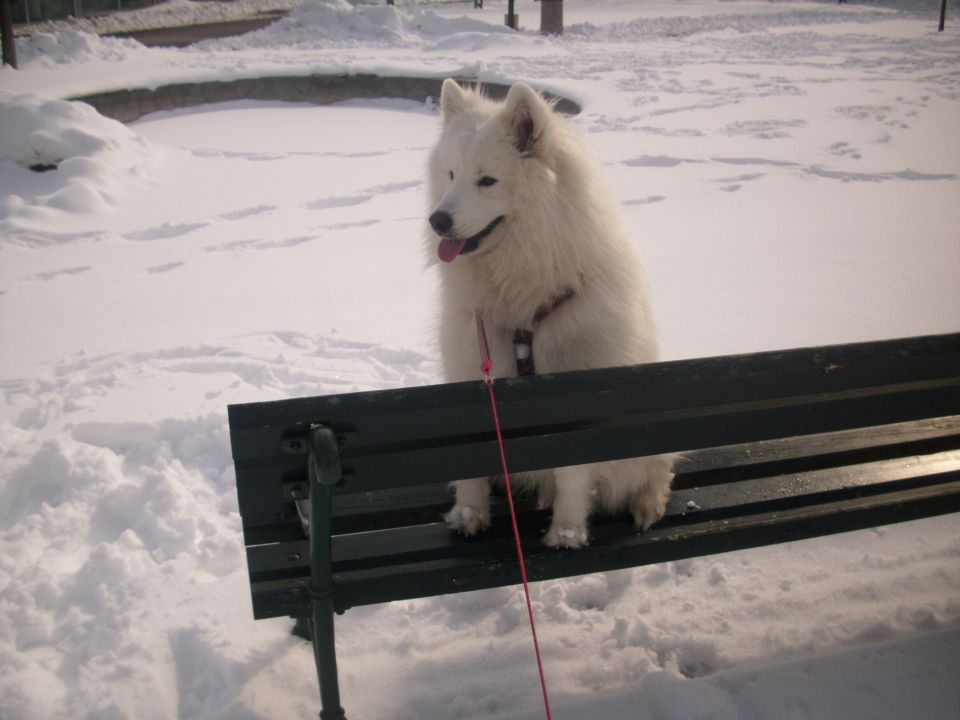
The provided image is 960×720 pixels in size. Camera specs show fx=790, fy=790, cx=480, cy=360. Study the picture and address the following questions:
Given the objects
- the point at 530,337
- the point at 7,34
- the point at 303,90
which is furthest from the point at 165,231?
the point at 7,34

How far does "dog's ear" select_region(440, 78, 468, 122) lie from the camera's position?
2805mm

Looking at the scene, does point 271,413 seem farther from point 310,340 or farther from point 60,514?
point 310,340

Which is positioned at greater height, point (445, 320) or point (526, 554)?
point (445, 320)

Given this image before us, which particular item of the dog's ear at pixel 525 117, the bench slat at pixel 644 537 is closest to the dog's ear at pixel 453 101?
the dog's ear at pixel 525 117

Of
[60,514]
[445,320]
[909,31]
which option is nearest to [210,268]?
[60,514]

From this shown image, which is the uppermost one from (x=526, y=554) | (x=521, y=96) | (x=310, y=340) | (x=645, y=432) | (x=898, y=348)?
(x=521, y=96)

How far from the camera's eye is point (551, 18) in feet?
64.1

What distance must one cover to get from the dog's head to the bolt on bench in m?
0.81

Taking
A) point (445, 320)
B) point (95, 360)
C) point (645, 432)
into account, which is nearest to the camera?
point (645, 432)

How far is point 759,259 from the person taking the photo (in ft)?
20.8

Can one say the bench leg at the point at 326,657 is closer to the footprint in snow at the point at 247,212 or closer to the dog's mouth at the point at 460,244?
the dog's mouth at the point at 460,244

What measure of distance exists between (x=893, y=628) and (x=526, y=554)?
4.18 feet

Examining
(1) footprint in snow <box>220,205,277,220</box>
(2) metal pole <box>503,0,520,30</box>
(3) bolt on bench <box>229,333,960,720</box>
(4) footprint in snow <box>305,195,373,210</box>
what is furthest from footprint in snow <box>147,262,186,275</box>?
(2) metal pole <box>503,0,520,30</box>

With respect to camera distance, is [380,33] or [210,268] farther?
[380,33]
